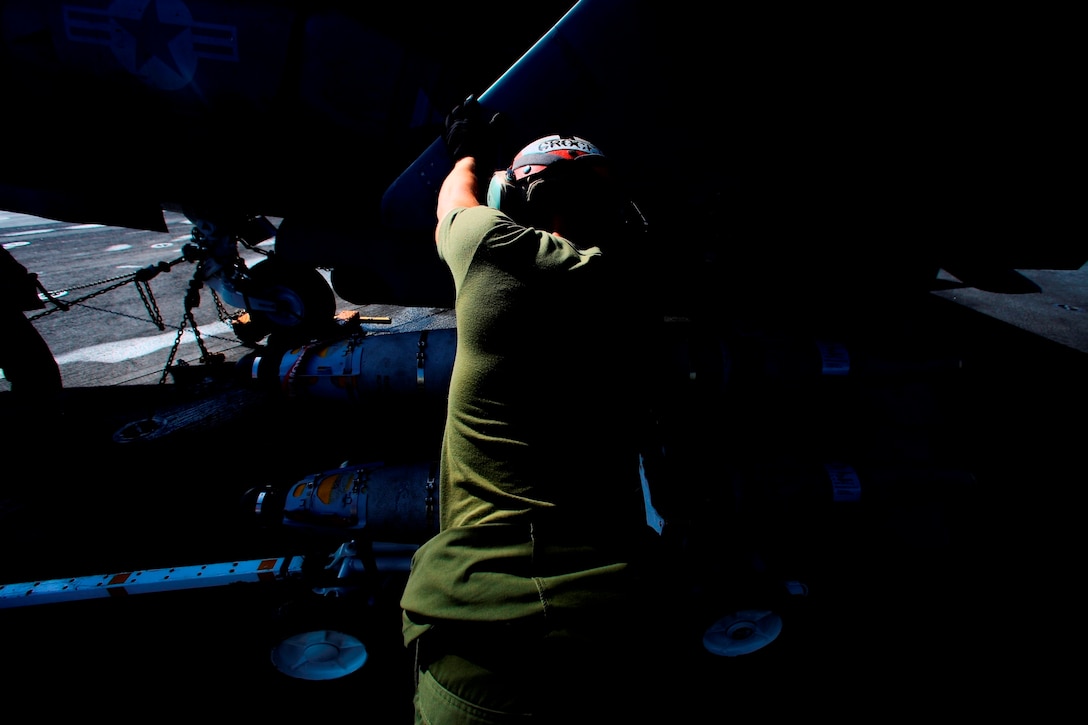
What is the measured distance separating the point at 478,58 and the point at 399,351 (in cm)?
261

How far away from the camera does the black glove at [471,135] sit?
2062 millimetres

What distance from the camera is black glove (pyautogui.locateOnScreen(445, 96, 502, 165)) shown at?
2.06 metres

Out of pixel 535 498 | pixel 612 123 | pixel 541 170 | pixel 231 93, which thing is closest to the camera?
pixel 535 498

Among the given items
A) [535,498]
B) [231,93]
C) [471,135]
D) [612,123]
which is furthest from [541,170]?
[231,93]

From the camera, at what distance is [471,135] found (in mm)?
2090

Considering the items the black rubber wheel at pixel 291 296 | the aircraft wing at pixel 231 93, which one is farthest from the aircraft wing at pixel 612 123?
the black rubber wheel at pixel 291 296

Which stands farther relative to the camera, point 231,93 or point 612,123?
point 231,93

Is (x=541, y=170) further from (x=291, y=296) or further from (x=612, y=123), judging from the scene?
(x=291, y=296)

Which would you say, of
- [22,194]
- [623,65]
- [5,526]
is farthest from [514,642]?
[22,194]

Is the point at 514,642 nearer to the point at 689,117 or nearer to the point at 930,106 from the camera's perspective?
the point at 689,117

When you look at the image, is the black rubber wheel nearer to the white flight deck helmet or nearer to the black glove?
the black glove

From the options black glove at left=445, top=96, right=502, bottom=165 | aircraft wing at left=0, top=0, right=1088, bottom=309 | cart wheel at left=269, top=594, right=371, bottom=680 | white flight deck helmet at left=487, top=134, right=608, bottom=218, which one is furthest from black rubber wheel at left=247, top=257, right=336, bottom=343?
white flight deck helmet at left=487, top=134, right=608, bottom=218

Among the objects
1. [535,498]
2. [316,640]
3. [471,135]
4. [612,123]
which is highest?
[612,123]

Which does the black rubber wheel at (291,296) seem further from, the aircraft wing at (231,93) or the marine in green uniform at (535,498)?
the marine in green uniform at (535,498)
